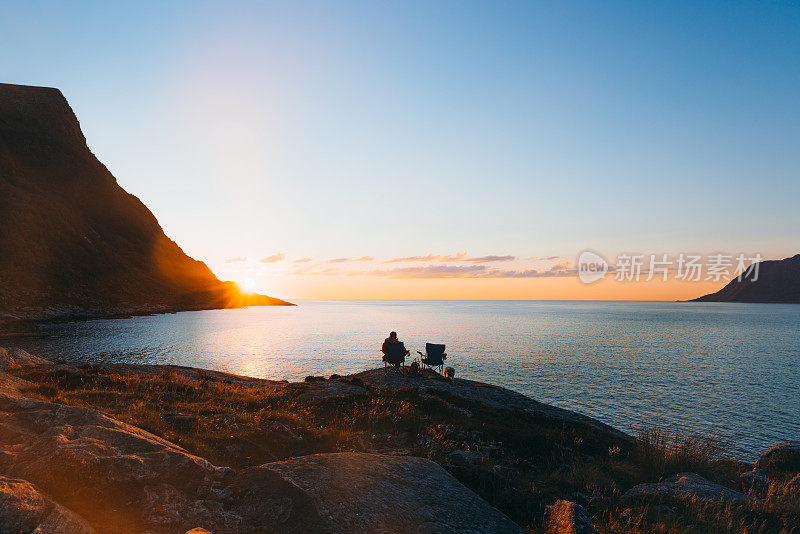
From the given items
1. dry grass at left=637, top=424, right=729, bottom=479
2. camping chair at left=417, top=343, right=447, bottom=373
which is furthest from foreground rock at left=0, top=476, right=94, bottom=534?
camping chair at left=417, top=343, right=447, bottom=373

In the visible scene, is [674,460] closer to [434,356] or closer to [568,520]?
[568,520]

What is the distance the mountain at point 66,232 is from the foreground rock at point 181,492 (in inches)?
3743

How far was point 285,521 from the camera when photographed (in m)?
4.45

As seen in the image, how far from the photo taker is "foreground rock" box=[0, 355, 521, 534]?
4.09 meters

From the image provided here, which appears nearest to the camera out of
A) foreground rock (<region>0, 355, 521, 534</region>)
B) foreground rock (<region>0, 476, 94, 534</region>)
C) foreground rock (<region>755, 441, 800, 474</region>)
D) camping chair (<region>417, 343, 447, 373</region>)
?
foreground rock (<region>0, 476, 94, 534</region>)

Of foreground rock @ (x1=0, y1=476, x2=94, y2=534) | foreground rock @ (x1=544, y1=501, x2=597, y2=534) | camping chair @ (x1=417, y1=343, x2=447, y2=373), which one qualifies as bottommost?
camping chair @ (x1=417, y1=343, x2=447, y2=373)

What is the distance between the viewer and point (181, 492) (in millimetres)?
4723

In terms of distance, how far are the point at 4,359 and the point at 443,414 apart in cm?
1760

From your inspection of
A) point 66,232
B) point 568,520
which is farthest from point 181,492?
point 66,232

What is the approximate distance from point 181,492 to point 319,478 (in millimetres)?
1723

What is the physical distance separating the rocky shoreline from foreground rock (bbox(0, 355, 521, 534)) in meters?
0.02

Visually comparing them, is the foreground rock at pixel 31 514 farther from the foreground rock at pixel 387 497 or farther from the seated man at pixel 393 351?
the seated man at pixel 393 351

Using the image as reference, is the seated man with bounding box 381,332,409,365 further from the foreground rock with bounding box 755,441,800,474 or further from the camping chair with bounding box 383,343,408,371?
the foreground rock with bounding box 755,441,800,474

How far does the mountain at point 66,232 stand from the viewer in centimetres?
9156
